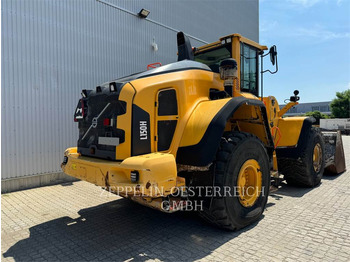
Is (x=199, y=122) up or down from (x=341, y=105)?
down

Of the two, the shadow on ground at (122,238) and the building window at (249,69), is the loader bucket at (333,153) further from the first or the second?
the shadow on ground at (122,238)

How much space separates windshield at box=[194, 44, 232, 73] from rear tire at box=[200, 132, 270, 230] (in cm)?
153

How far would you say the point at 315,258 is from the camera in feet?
9.88

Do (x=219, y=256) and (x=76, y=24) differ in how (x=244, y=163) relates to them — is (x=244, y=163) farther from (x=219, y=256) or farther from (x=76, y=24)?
(x=76, y=24)

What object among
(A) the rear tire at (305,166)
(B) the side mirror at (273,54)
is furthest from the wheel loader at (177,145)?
(A) the rear tire at (305,166)

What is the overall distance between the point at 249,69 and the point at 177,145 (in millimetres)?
2620

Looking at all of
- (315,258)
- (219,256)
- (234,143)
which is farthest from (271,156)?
(219,256)

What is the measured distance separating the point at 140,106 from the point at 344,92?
49712mm

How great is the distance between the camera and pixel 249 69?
16.8 feet

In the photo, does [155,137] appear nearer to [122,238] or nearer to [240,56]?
[122,238]

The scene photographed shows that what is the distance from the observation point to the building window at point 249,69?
4.88m

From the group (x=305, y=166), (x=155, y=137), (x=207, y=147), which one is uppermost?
(x=155, y=137)

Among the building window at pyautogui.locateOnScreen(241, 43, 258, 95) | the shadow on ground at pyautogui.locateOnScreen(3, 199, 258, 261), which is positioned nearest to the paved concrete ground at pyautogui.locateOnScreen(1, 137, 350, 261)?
the shadow on ground at pyautogui.locateOnScreen(3, 199, 258, 261)

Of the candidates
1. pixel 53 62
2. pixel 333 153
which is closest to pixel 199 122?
pixel 53 62
